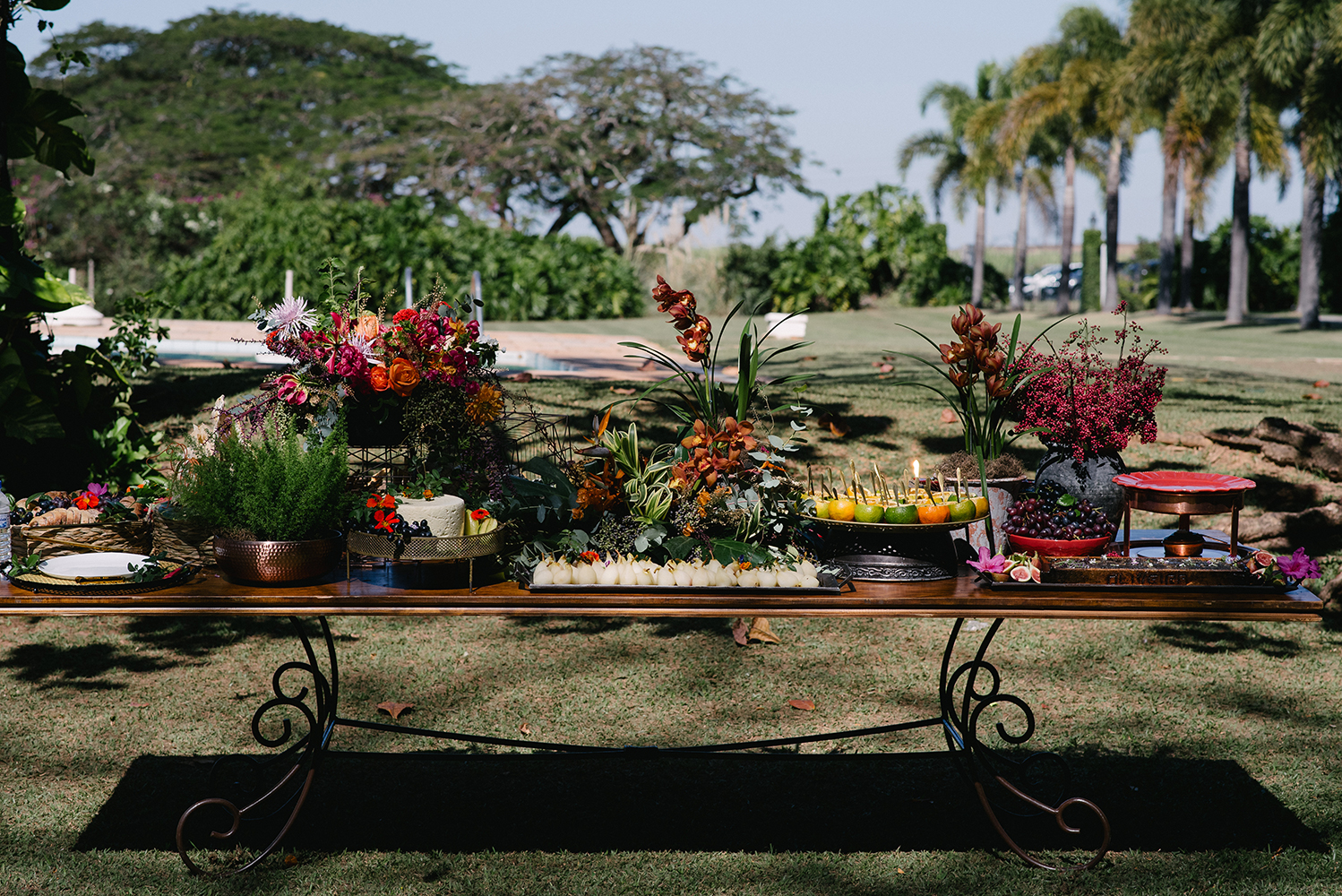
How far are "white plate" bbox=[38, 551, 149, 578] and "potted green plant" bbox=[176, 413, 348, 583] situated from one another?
0.68 feet

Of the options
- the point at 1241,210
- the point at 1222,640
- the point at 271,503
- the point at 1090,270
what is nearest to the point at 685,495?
the point at 271,503

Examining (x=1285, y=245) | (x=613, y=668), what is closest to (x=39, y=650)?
(x=613, y=668)

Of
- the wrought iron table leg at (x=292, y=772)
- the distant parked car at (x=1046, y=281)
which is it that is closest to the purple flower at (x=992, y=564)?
the wrought iron table leg at (x=292, y=772)

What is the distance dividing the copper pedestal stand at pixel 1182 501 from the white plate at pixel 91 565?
251cm

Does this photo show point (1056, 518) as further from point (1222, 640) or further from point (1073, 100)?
point (1073, 100)

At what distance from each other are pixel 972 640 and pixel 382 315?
3275 mm

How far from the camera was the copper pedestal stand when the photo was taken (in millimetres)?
3020

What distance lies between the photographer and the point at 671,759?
164 inches

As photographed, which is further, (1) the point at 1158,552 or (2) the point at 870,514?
(1) the point at 1158,552

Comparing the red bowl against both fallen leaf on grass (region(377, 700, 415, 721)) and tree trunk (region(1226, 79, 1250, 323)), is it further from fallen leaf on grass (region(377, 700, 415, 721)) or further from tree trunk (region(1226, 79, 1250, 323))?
tree trunk (region(1226, 79, 1250, 323))

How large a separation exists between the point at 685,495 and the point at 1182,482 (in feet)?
4.25

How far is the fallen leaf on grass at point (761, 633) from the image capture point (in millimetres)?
5391

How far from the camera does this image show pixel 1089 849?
11.1 ft

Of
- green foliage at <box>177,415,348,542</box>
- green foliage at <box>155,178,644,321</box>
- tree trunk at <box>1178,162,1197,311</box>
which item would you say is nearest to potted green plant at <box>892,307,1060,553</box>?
green foliage at <box>177,415,348,542</box>
